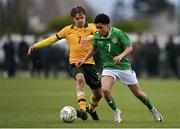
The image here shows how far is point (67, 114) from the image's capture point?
1744 cm

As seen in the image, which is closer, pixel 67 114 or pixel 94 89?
pixel 67 114

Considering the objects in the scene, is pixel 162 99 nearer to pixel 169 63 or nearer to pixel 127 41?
pixel 127 41

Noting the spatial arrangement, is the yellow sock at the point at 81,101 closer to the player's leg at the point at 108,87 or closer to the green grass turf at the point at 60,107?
the green grass turf at the point at 60,107

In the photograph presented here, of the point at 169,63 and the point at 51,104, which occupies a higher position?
the point at 51,104

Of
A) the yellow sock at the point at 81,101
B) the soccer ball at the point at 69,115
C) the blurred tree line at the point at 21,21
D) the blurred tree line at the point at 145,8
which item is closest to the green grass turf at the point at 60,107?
the soccer ball at the point at 69,115

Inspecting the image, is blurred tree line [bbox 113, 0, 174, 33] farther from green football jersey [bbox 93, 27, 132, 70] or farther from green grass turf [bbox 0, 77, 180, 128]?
green football jersey [bbox 93, 27, 132, 70]

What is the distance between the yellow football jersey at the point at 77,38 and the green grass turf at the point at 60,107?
4.46ft

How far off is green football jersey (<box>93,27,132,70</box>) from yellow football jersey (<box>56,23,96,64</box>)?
1.00 m

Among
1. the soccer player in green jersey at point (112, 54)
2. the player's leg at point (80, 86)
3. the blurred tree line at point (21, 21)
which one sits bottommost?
the blurred tree line at point (21, 21)

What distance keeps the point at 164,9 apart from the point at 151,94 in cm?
11704

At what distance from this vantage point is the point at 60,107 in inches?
902

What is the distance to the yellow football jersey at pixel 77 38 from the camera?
61.1 feet

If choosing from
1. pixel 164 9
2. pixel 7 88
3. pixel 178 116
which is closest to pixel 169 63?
pixel 7 88

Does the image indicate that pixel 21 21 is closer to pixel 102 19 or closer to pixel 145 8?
pixel 145 8
